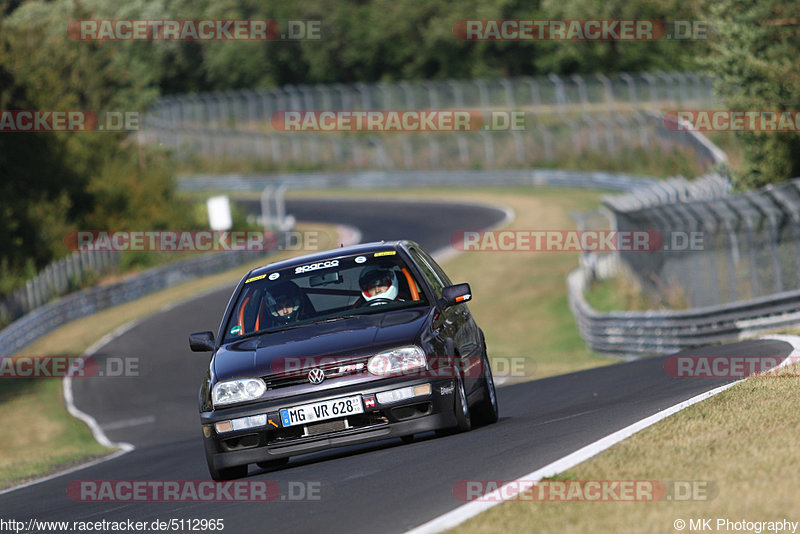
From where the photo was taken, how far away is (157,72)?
92.9 meters

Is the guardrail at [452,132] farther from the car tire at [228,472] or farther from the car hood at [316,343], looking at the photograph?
the car tire at [228,472]

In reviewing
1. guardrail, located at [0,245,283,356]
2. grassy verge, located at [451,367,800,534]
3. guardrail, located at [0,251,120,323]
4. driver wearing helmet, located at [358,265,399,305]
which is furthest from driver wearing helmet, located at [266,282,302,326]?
guardrail, located at [0,251,120,323]

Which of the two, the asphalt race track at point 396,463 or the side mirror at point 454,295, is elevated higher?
the side mirror at point 454,295

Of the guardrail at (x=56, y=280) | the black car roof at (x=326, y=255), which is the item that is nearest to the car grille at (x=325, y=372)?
the black car roof at (x=326, y=255)

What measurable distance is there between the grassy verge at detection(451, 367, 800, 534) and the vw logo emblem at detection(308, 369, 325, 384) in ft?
7.60

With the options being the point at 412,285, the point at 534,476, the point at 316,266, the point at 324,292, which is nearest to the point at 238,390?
the point at 324,292

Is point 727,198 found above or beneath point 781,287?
above

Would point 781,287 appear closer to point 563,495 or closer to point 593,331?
point 593,331

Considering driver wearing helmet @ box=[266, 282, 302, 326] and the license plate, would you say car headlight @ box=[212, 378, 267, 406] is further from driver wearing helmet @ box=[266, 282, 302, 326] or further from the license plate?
driver wearing helmet @ box=[266, 282, 302, 326]

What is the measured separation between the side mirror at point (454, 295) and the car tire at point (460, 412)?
2.67 feet

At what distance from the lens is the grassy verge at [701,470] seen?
540 centimetres

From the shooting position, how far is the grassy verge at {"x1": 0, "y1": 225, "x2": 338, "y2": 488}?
633 inches

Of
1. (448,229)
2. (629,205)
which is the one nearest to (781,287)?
(629,205)

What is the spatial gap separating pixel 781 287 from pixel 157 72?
80.1 m
